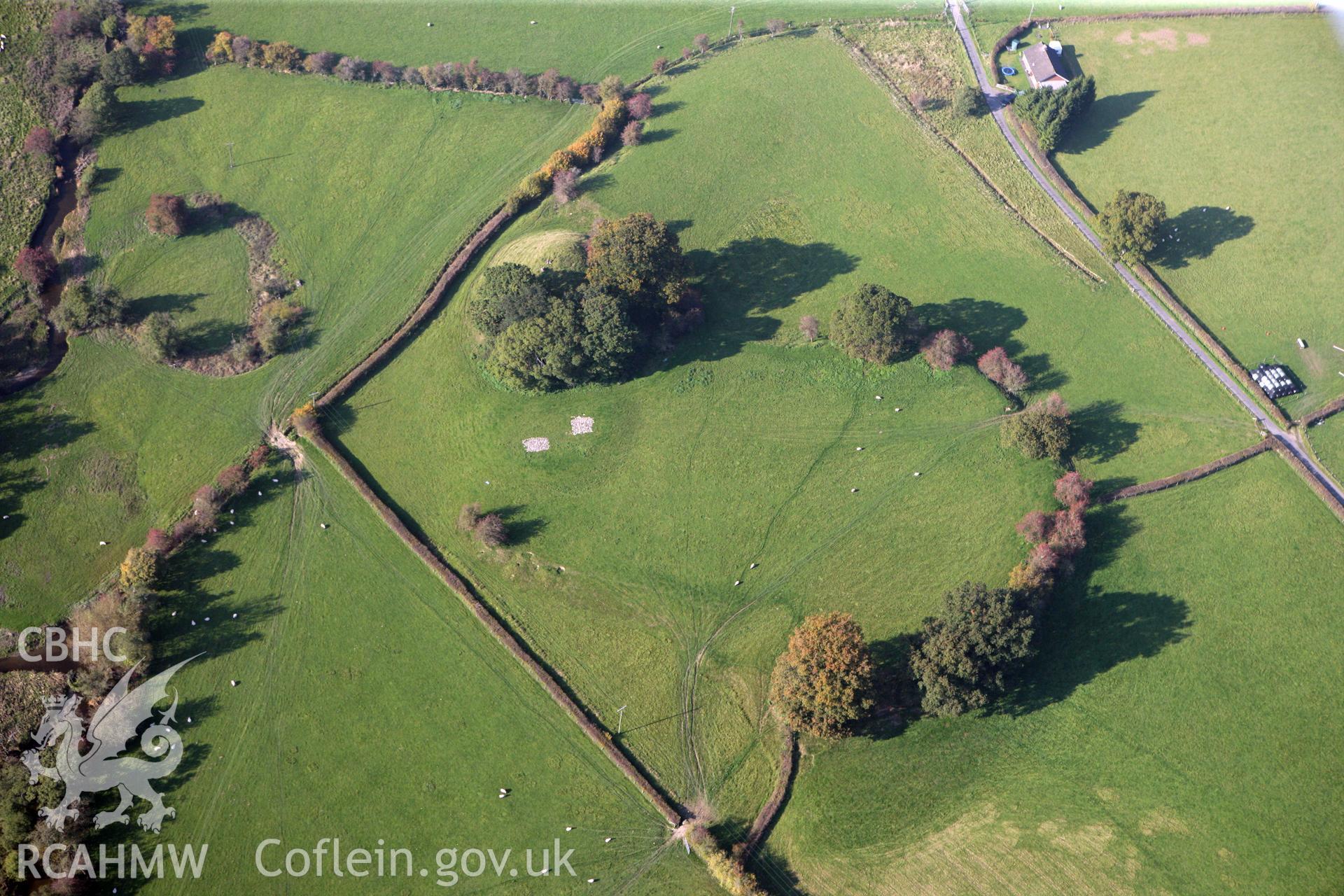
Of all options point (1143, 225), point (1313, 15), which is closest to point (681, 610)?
point (1143, 225)

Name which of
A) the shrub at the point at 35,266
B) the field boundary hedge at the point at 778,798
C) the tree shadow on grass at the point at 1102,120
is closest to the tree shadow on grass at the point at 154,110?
the shrub at the point at 35,266

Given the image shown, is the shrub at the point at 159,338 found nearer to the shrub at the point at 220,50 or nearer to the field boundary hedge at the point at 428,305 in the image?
the field boundary hedge at the point at 428,305

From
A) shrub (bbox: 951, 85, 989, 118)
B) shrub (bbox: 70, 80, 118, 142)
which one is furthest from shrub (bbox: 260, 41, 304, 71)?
shrub (bbox: 951, 85, 989, 118)

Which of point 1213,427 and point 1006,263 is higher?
point 1006,263

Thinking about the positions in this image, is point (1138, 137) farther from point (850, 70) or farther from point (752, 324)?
point (752, 324)

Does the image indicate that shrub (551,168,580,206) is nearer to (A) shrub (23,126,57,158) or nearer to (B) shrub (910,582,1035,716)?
(A) shrub (23,126,57,158)
